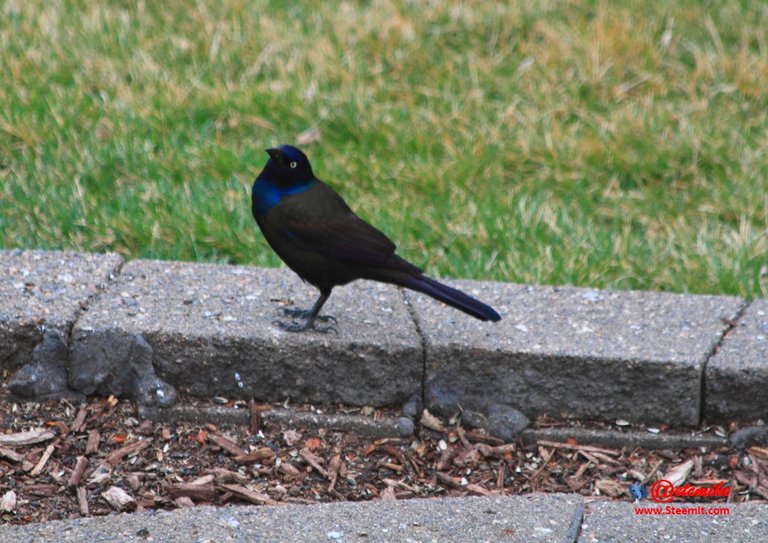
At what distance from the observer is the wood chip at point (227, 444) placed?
A: 10.6 ft

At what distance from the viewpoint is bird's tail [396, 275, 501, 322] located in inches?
129

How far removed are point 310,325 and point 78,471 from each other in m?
0.73

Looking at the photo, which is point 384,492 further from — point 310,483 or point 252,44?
point 252,44

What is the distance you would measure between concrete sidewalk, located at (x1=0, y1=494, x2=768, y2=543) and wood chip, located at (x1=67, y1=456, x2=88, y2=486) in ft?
1.10

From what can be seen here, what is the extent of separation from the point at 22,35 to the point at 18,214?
1737 millimetres

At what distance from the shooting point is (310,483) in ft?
10.4

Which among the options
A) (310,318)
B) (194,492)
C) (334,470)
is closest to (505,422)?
(334,470)

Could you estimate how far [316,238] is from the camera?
338cm

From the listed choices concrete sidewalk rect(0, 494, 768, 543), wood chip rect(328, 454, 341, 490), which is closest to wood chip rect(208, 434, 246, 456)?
wood chip rect(328, 454, 341, 490)

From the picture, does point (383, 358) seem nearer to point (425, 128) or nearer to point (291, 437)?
point (291, 437)

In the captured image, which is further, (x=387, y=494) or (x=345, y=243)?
(x=345, y=243)

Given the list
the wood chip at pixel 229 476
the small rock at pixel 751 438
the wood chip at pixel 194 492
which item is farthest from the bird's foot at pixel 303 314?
the small rock at pixel 751 438

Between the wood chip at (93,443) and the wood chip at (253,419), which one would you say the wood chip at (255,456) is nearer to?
the wood chip at (253,419)

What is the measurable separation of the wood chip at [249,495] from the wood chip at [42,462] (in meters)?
0.45
